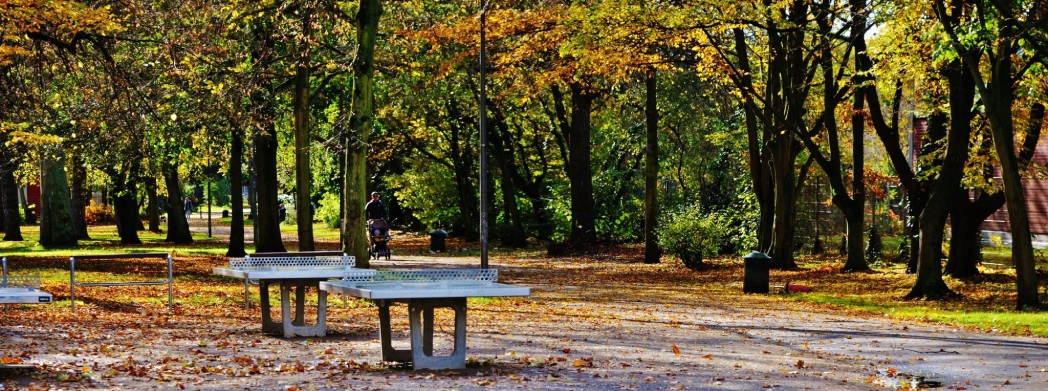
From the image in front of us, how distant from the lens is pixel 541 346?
13305 mm

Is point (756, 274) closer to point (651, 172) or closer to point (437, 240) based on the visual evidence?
point (651, 172)

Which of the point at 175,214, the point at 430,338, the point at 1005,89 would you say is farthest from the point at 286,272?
the point at 175,214

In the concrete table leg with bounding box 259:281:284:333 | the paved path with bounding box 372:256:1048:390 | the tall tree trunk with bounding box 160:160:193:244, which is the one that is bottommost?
the paved path with bounding box 372:256:1048:390

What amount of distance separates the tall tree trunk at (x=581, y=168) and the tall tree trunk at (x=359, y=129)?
15961 mm

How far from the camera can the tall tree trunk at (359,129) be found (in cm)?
2047

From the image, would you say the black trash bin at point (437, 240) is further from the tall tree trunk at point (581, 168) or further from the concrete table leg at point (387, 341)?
the concrete table leg at point (387, 341)

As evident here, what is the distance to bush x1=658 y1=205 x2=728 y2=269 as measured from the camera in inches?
1201

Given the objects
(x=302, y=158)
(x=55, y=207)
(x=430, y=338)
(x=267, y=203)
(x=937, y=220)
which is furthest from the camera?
(x=55, y=207)

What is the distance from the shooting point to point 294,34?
2173cm

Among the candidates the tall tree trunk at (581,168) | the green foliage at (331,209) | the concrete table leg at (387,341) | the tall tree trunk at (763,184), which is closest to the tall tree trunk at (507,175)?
the tall tree trunk at (581,168)

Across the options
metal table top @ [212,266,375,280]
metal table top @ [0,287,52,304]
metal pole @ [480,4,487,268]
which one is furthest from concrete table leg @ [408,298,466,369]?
metal pole @ [480,4,487,268]

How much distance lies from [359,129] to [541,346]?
7919mm

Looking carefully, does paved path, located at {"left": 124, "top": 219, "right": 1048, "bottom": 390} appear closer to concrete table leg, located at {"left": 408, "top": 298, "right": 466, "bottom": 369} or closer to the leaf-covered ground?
the leaf-covered ground

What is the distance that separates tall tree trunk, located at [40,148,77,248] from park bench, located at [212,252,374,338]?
23373mm
